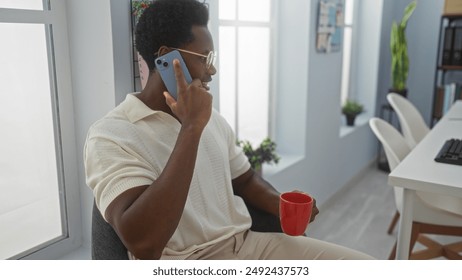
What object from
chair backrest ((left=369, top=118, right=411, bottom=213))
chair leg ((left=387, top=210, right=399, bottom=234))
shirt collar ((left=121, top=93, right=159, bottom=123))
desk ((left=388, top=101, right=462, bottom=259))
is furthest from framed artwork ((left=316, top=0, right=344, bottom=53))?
shirt collar ((left=121, top=93, right=159, bottom=123))

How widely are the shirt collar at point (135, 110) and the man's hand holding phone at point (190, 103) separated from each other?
0.28ft

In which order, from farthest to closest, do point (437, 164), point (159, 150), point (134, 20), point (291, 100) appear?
1. point (291, 100)
2. point (437, 164)
3. point (134, 20)
4. point (159, 150)

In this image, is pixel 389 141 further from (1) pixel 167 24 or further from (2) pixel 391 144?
(1) pixel 167 24

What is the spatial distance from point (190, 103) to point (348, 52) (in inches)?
99.8

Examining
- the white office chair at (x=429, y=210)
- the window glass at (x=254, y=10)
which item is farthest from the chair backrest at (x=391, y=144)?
the window glass at (x=254, y=10)

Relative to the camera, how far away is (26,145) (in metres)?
1.05

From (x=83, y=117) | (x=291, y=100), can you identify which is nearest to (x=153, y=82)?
(x=83, y=117)

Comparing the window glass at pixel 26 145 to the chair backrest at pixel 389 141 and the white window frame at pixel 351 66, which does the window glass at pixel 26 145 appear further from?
the white window frame at pixel 351 66

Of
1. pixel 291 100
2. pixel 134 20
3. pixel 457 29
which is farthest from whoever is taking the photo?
pixel 457 29

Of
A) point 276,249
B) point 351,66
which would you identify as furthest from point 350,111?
point 276,249

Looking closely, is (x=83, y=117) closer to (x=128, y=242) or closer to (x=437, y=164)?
(x=128, y=242)

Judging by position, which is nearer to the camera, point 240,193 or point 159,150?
point 159,150
